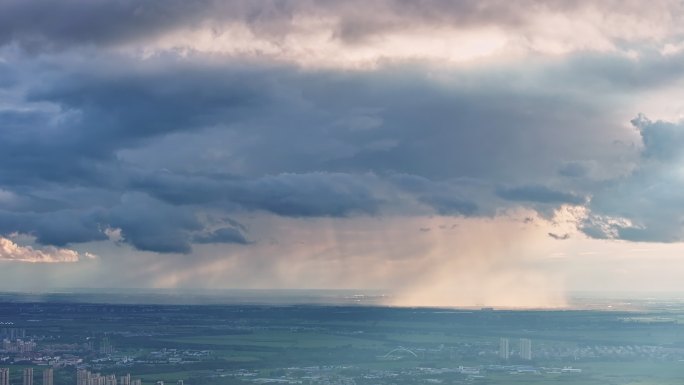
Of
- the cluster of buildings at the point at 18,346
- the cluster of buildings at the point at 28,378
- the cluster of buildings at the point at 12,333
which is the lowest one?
the cluster of buildings at the point at 28,378

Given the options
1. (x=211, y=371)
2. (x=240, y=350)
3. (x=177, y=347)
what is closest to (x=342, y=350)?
(x=240, y=350)

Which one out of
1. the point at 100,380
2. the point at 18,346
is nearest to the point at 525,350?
the point at 18,346

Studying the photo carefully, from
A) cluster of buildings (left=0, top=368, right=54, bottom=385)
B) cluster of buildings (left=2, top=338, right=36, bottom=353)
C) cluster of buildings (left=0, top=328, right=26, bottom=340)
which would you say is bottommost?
cluster of buildings (left=0, top=368, right=54, bottom=385)

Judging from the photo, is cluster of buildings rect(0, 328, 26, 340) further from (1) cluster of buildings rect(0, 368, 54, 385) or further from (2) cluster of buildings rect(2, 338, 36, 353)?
(1) cluster of buildings rect(0, 368, 54, 385)

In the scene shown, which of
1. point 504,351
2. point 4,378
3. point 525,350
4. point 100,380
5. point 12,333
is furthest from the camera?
point 12,333

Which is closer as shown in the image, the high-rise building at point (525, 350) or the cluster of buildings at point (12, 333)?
the high-rise building at point (525, 350)

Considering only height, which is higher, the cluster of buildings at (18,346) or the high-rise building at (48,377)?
the cluster of buildings at (18,346)

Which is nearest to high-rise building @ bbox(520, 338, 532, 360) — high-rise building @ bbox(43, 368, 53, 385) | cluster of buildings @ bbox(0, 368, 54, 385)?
high-rise building @ bbox(43, 368, 53, 385)

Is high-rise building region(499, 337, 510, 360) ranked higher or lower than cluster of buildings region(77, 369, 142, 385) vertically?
higher

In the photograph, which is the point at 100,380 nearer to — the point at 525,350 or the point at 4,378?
the point at 4,378

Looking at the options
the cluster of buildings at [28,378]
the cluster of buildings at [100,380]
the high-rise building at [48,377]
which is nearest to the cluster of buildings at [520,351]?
the cluster of buildings at [100,380]

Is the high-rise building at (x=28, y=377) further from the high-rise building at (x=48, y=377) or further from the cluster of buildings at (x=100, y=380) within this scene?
the cluster of buildings at (x=100, y=380)

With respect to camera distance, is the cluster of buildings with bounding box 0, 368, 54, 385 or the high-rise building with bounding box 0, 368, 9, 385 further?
the cluster of buildings with bounding box 0, 368, 54, 385
